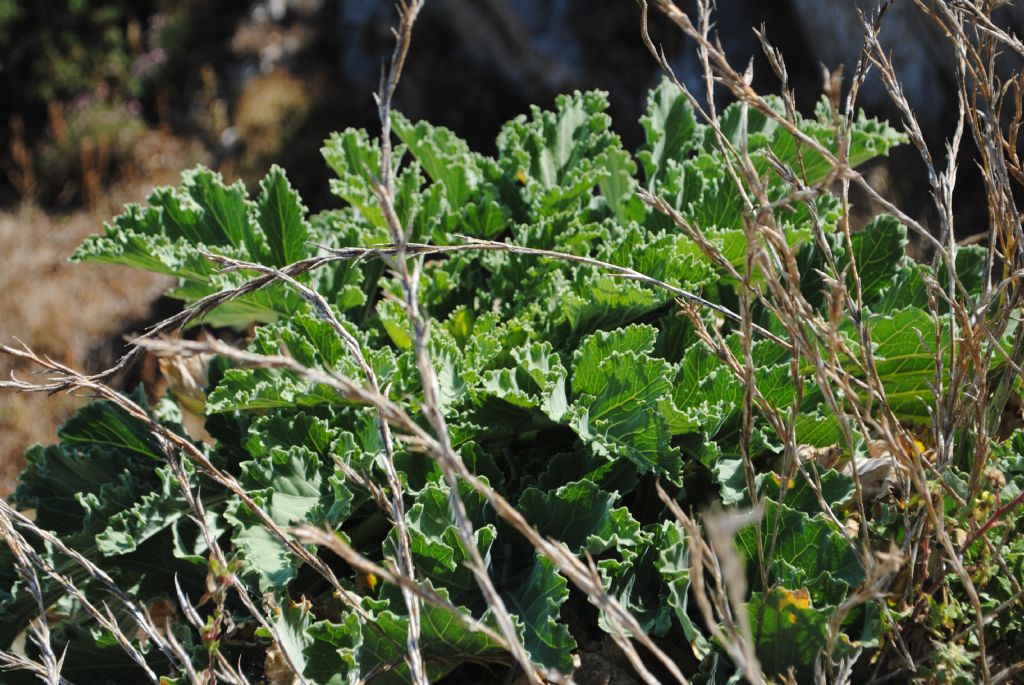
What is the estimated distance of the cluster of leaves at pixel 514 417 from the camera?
1.76 m

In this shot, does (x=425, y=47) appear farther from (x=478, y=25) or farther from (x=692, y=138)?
(x=692, y=138)

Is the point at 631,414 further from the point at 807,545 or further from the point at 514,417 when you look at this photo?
the point at 807,545

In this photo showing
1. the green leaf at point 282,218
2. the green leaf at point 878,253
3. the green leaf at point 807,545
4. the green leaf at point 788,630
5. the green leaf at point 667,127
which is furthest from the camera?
the green leaf at point 667,127

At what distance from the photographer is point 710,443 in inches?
76.1

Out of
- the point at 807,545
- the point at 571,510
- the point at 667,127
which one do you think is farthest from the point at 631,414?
the point at 667,127

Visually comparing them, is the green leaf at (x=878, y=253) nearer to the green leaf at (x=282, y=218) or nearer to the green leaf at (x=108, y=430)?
the green leaf at (x=282, y=218)

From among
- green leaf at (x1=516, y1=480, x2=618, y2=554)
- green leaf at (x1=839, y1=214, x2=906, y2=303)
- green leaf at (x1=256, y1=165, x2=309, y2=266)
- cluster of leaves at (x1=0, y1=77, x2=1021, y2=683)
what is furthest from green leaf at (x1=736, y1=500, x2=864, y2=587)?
green leaf at (x1=256, y1=165, x2=309, y2=266)

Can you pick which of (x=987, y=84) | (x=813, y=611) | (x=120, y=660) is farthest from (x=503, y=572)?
(x=987, y=84)

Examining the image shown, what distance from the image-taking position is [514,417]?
81.9 inches

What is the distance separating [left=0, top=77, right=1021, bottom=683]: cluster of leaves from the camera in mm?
1762

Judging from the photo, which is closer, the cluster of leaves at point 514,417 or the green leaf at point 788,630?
the green leaf at point 788,630

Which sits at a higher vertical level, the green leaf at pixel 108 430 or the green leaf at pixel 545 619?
the green leaf at pixel 108 430

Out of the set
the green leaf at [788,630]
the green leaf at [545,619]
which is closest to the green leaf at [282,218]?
the green leaf at [545,619]

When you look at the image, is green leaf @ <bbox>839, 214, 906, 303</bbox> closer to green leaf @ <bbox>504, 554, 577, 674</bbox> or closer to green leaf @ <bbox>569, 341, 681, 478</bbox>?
green leaf @ <bbox>569, 341, 681, 478</bbox>
